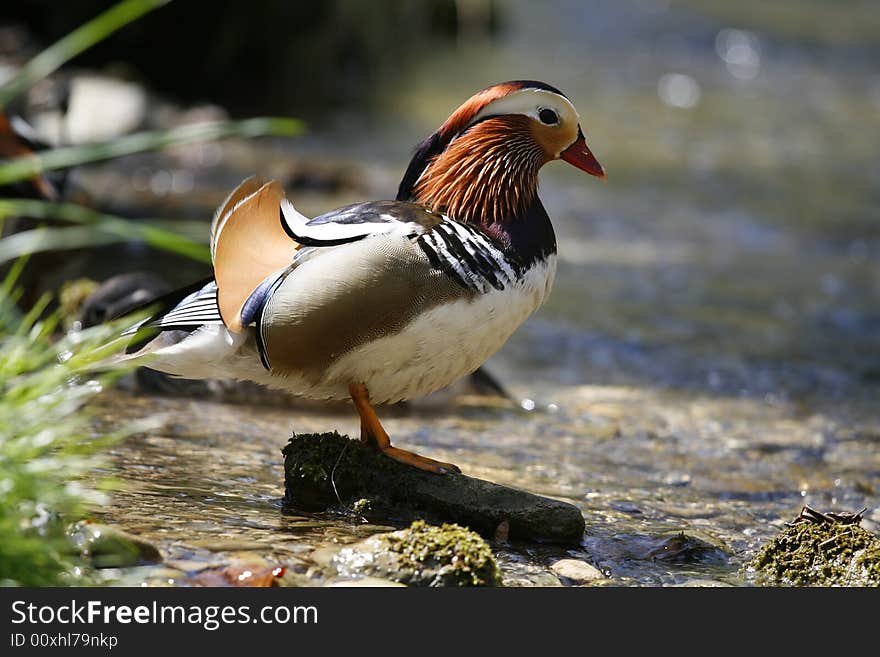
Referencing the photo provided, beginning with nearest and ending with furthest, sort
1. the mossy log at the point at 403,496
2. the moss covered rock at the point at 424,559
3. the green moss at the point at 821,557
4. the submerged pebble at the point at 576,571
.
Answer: the moss covered rock at the point at 424,559 < the submerged pebble at the point at 576,571 < the green moss at the point at 821,557 < the mossy log at the point at 403,496

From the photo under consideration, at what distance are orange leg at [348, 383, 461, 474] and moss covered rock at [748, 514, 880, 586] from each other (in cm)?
117

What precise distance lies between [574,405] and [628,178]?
6092mm

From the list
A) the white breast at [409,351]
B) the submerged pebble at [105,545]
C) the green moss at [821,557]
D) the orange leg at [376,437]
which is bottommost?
the submerged pebble at [105,545]

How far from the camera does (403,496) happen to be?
14.4 feet

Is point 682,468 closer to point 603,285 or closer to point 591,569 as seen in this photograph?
point 591,569

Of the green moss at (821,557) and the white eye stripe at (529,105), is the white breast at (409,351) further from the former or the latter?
the green moss at (821,557)

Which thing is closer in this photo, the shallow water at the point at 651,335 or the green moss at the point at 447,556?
the green moss at the point at 447,556

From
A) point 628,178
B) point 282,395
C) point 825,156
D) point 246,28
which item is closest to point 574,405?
point 282,395

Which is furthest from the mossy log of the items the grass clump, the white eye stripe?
the white eye stripe

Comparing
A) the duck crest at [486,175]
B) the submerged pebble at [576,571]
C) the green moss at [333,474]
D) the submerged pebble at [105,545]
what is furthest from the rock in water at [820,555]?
the submerged pebble at [105,545]

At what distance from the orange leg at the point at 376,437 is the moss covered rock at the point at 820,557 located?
1.17 meters

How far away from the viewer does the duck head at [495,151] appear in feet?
14.4

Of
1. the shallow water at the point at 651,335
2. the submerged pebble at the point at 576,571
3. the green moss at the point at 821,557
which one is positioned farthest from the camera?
the shallow water at the point at 651,335

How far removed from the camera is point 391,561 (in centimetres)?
365
